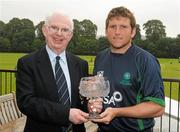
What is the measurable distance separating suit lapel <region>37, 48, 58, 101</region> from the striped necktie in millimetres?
25

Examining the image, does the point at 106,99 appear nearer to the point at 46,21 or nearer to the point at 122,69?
the point at 122,69

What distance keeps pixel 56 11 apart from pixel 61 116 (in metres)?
0.47

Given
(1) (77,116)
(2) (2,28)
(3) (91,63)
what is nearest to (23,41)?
(2) (2,28)

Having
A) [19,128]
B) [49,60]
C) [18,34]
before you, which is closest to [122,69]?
[49,60]

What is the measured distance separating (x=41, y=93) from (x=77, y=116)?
8.2 inches

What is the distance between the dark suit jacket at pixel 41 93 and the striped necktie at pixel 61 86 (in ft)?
0.08

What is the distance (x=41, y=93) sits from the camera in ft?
5.30

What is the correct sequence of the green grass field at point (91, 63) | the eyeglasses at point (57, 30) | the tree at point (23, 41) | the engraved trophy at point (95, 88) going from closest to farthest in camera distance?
1. the engraved trophy at point (95, 88)
2. the eyeglasses at point (57, 30)
3. the green grass field at point (91, 63)
4. the tree at point (23, 41)

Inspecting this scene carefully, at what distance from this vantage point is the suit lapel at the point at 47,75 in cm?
162

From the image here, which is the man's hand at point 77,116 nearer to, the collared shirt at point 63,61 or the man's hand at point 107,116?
the man's hand at point 107,116

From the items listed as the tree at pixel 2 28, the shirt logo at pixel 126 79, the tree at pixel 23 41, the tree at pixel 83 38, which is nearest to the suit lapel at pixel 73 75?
the shirt logo at pixel 126 79

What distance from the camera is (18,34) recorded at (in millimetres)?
8609

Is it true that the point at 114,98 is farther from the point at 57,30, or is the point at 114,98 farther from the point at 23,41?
the point at 23,41

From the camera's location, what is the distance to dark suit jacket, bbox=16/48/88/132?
156 cm
